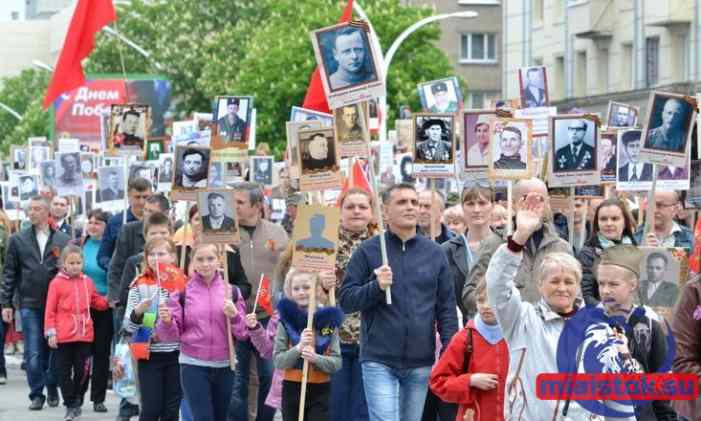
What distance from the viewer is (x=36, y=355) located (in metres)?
17.4

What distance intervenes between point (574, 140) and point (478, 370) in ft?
15.0

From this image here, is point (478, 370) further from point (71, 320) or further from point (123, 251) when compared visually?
point (71, 320)

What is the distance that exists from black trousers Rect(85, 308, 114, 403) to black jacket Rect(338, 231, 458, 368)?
6.19 metres

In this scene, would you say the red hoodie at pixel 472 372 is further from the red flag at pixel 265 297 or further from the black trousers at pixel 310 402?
the red flag at pixel 265 297

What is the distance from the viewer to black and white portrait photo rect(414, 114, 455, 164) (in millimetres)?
15336

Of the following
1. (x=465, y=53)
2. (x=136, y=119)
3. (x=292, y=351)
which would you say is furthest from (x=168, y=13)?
(x=292, y=351)

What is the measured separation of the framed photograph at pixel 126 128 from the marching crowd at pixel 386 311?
5.05 meters

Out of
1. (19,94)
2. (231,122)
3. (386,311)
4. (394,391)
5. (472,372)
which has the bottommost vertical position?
(394,391)

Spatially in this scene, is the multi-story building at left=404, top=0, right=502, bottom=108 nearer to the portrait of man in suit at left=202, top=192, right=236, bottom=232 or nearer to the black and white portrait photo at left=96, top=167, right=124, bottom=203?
the black and white portrait photo at left=96, top=167, right=124, bottom=203

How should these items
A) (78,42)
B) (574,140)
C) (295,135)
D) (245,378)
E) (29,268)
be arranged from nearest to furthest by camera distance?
(574,140)
(245,378)
(295,135)
(29,268)
(78,42)

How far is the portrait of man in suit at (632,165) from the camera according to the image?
15.6m

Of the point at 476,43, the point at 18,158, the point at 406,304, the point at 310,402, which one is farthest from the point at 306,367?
the point at 476,43

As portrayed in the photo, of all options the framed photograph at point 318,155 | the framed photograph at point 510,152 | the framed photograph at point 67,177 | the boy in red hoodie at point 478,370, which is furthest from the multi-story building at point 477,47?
the boy in red hoodie at point 478,370

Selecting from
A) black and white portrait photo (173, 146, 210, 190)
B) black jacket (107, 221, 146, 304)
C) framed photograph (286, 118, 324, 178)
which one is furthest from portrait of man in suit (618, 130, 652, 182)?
black jacket (107, 221, 146, 304)
